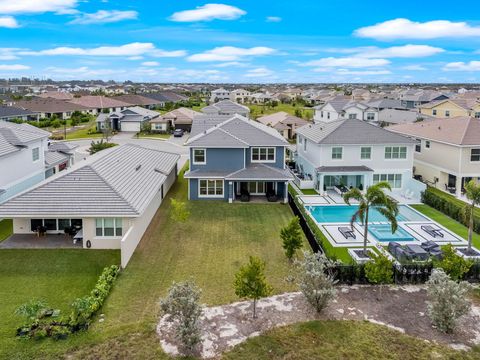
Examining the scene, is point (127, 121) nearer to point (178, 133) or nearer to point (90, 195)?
point (178, 133)

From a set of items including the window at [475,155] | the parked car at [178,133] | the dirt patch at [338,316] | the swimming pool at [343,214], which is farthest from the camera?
the parked car at [178,133]

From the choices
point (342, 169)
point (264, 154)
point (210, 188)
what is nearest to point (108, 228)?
point (210, 188)

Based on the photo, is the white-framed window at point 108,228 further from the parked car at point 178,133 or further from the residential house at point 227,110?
the parked car at point 178,133

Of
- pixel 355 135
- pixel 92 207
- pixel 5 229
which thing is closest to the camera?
pixel 92 207

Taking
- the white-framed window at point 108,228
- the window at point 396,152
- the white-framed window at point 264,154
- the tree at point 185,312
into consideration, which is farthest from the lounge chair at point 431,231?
the white-framed window at point 108,228

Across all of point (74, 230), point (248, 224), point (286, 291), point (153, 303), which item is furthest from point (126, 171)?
point (286, 291)

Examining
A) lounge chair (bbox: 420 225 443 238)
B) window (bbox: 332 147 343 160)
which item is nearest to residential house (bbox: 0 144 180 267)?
window (bbox: 332 147 343 160)

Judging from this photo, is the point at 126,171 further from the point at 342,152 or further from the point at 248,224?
the point at 342,152
